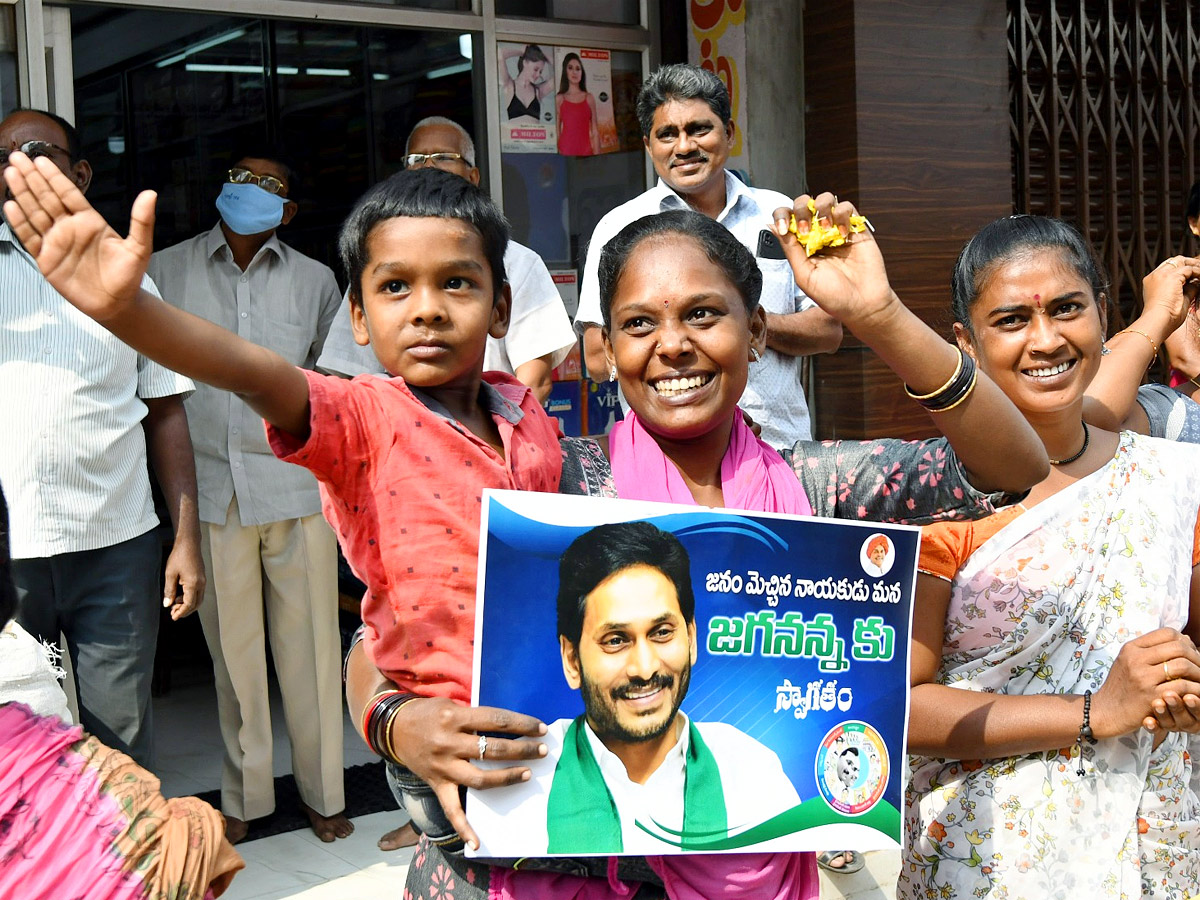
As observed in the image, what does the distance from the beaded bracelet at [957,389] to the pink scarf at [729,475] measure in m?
0.24

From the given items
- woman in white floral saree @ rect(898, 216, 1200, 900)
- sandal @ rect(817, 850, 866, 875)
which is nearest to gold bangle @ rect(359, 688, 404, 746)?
woman in white floral saree @ rect(898, 216, 1200, 900)

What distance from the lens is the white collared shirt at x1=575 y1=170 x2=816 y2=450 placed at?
3570mm

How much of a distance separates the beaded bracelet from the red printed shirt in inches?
23.5

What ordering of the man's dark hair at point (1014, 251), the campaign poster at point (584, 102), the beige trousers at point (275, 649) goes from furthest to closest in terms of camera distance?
the campaign poster at point (584, 102) < the beige trousers at point (275, 649) < the man's dark hair at point (1014, 251)

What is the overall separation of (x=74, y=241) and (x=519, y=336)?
2.65 metres

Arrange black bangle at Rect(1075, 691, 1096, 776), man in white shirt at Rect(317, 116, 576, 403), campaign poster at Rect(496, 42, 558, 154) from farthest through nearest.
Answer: campaign poster at Rect(496, 42, 558, 154), man in white shirt at Rect(317, 116, 576, 403), black bangle at Rect(1075, 691, 1096, 776)

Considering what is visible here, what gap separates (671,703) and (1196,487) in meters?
1.16

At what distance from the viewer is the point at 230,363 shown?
141 centimetres

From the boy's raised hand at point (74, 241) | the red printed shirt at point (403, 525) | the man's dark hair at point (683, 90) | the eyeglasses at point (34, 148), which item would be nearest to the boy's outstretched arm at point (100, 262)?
the boy's raised hand at point (74, 241)

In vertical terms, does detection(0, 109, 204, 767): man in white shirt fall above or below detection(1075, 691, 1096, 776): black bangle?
above

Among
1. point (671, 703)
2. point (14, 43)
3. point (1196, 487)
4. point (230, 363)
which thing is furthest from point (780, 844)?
point (14, 43)

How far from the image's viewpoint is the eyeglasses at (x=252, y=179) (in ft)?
14.3

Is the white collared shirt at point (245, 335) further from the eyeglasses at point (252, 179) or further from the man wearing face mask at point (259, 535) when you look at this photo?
the eyeglasses at point (252, 179)

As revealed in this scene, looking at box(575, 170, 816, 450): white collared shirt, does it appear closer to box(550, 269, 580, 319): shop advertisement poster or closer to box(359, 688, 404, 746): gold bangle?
box(550, 269, 580, 319): shop advertisement poster
